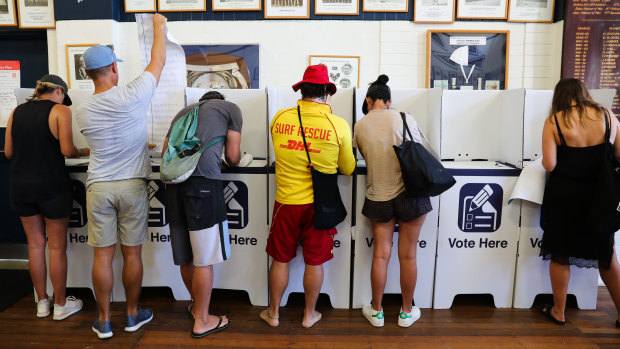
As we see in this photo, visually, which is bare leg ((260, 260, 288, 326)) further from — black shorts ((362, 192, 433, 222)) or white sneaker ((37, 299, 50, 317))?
white sneaker ((37, 299, 50, 317))

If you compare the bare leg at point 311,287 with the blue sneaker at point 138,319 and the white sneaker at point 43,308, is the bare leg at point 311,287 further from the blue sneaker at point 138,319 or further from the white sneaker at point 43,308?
the white sneaker at point 43,308

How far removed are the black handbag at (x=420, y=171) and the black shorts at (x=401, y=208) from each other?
7 cm

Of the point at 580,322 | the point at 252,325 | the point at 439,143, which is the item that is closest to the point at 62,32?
the point at 252,325

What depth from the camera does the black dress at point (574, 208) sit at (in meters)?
2.35

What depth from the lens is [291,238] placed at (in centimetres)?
244

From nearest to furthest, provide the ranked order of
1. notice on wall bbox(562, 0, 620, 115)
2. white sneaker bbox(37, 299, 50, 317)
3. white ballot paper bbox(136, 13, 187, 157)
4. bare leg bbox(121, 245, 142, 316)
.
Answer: bare leg bbox(121, 245, 142, 316), white sneaker bbox(37, 299, 50, 317), white ballot paper bbox(136, 13, 187, 157), notice on wall bbox(562, 0, 620, 115)

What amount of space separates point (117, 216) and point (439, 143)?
2083mm

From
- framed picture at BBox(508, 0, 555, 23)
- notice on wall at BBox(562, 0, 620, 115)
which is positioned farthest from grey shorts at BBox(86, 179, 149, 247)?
notice on wall at BBox(562, 0, 620, 115)

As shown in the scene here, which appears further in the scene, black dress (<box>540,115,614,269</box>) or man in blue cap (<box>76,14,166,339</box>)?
black dress (<box>540,115,614,269</box>)

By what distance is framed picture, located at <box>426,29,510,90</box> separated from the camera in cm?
385

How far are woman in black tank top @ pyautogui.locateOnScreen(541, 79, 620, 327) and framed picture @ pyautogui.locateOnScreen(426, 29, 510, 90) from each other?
1508mm

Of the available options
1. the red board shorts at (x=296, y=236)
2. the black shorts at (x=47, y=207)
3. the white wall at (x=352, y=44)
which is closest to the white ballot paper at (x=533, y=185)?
the red board shorts at (x=296, y=236)

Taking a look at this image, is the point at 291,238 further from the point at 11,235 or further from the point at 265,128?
the point at 11,235

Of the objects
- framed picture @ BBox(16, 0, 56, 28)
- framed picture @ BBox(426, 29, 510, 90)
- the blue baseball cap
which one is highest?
framed picture @ BBox(16, 0, 56, 28)
